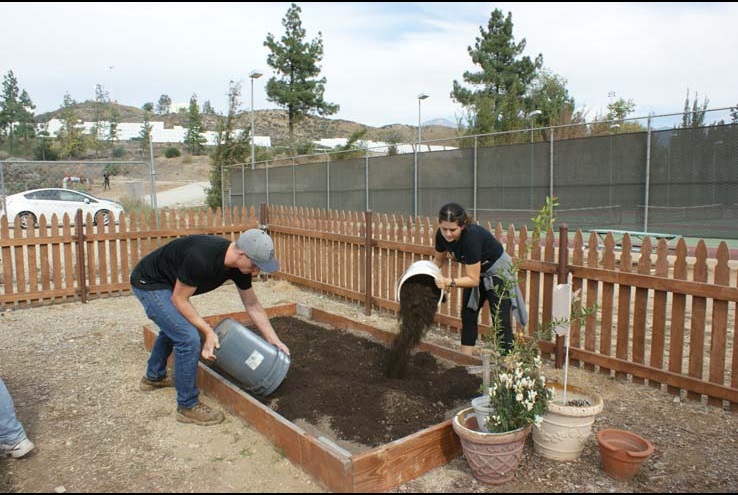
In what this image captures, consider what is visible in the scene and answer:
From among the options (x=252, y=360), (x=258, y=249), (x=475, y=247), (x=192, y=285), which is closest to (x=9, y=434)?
(x=192, y=285)

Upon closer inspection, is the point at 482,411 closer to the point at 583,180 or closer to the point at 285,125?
the point at 583,180

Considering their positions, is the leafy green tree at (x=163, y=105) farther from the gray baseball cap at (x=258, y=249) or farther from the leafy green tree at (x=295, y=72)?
the gray baseball cap at (x=258, y=249)

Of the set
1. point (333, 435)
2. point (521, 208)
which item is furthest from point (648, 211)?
point (333, 435)

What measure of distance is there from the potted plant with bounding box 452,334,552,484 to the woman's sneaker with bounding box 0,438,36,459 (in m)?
2.65

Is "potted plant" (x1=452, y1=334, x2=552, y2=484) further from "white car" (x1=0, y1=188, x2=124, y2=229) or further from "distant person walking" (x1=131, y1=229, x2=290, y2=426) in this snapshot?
"white car" (x1=0, y1=188, x2=124, y2=229)

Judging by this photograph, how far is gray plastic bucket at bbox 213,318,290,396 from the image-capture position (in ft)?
12.6

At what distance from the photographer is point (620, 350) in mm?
4500

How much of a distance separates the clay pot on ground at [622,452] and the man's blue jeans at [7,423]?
3500mm

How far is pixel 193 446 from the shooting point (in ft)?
11.2

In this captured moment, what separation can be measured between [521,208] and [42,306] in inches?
426

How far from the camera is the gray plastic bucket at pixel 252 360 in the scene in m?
3.85

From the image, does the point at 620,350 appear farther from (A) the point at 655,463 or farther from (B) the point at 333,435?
(B) the point at 333,435

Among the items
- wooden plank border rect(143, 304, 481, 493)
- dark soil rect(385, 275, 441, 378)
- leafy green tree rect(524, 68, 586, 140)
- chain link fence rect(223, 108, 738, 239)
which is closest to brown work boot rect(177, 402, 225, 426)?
wooden plank border rect(143, 304, 481, 493)

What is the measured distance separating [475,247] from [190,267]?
2.08m
